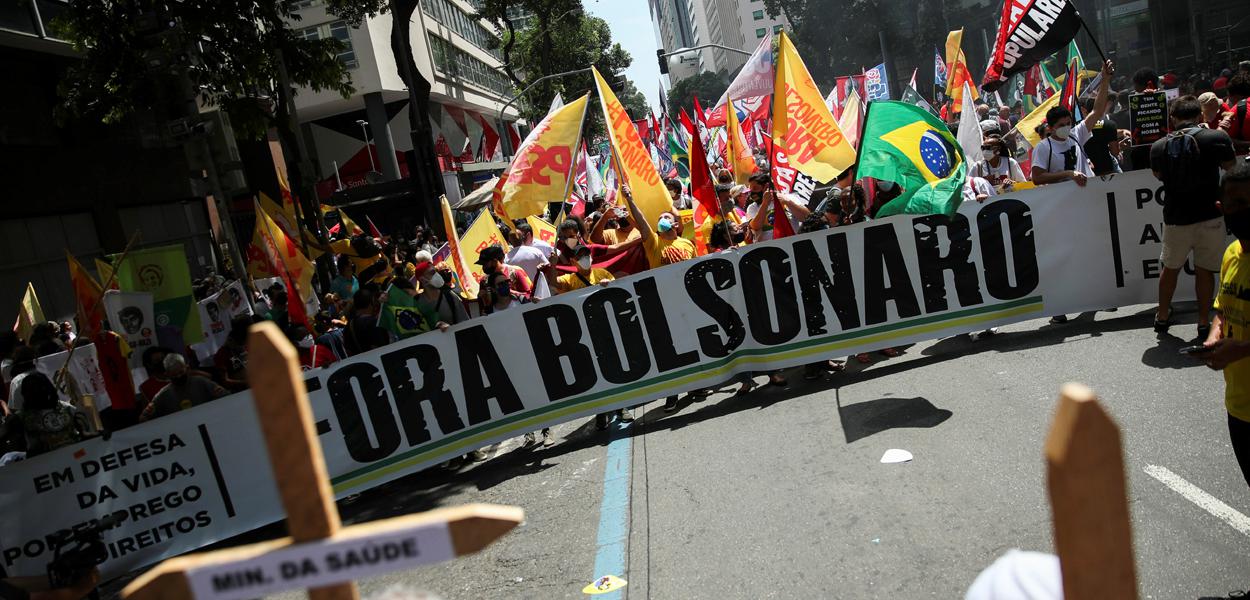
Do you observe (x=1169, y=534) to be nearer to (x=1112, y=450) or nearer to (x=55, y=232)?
(x=1112, y=450)

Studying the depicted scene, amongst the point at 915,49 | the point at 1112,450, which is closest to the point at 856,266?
the point at 1112,450

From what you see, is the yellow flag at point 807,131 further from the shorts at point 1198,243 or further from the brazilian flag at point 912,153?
the shorts at point 1198,243

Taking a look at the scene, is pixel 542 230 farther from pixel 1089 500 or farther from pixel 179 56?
pixel 1089 500

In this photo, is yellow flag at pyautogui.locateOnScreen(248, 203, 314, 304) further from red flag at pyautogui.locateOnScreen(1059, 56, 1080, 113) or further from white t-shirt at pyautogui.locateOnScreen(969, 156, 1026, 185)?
red flag at pyautogui.locateOnScreen(1059, 56, 1080, 113)

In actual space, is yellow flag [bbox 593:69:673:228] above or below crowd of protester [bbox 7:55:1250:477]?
above

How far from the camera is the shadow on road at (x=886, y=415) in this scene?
6746mm

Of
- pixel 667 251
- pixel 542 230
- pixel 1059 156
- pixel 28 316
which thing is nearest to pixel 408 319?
pixel 667 251

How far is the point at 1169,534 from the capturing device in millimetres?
4422

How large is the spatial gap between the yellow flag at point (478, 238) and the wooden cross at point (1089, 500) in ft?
33.3

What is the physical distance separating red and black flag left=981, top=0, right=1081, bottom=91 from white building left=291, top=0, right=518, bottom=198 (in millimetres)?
18158

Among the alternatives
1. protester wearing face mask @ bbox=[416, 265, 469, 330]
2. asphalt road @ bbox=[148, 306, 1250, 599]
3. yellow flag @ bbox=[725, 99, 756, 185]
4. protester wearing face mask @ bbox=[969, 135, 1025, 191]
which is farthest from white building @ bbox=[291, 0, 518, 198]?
asphalt road @ bbox=[148, 306, 1250, 599]

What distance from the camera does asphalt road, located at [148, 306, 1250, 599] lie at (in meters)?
4.57

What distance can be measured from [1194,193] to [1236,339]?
4.11 m

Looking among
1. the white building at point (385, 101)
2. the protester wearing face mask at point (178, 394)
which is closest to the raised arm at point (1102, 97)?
the protester wearing face mask at point (178, 394)
